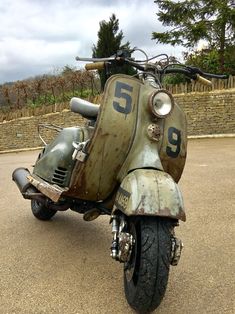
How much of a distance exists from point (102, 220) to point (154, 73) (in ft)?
6.25

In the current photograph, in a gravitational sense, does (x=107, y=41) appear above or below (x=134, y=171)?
above

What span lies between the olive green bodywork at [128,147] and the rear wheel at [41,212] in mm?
1423

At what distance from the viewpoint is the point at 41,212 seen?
4344 millimetres

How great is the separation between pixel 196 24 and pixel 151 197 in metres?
14.6

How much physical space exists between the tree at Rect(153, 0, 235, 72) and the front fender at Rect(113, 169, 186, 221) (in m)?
14.0

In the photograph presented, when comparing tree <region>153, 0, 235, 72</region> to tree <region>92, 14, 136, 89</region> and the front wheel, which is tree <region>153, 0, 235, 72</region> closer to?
tree <region>92, 14, 136, 89</region>

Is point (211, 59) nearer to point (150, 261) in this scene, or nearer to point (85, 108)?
point (85, 108)

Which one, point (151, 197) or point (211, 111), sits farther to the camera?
point (211, 111)

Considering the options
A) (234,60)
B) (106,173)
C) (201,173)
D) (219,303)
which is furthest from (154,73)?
(234,60)

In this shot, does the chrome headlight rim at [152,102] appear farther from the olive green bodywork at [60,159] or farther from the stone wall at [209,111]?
the stone wall at [209,111]

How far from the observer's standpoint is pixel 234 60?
15.7 m

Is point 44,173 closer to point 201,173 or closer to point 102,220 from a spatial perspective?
point 102,220

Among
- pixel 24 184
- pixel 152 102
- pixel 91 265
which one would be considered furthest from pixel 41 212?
pixel 152 102

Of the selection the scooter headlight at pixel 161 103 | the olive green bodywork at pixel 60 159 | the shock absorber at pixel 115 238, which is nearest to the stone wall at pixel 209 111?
the olive green bodywork at pixel 60 159
